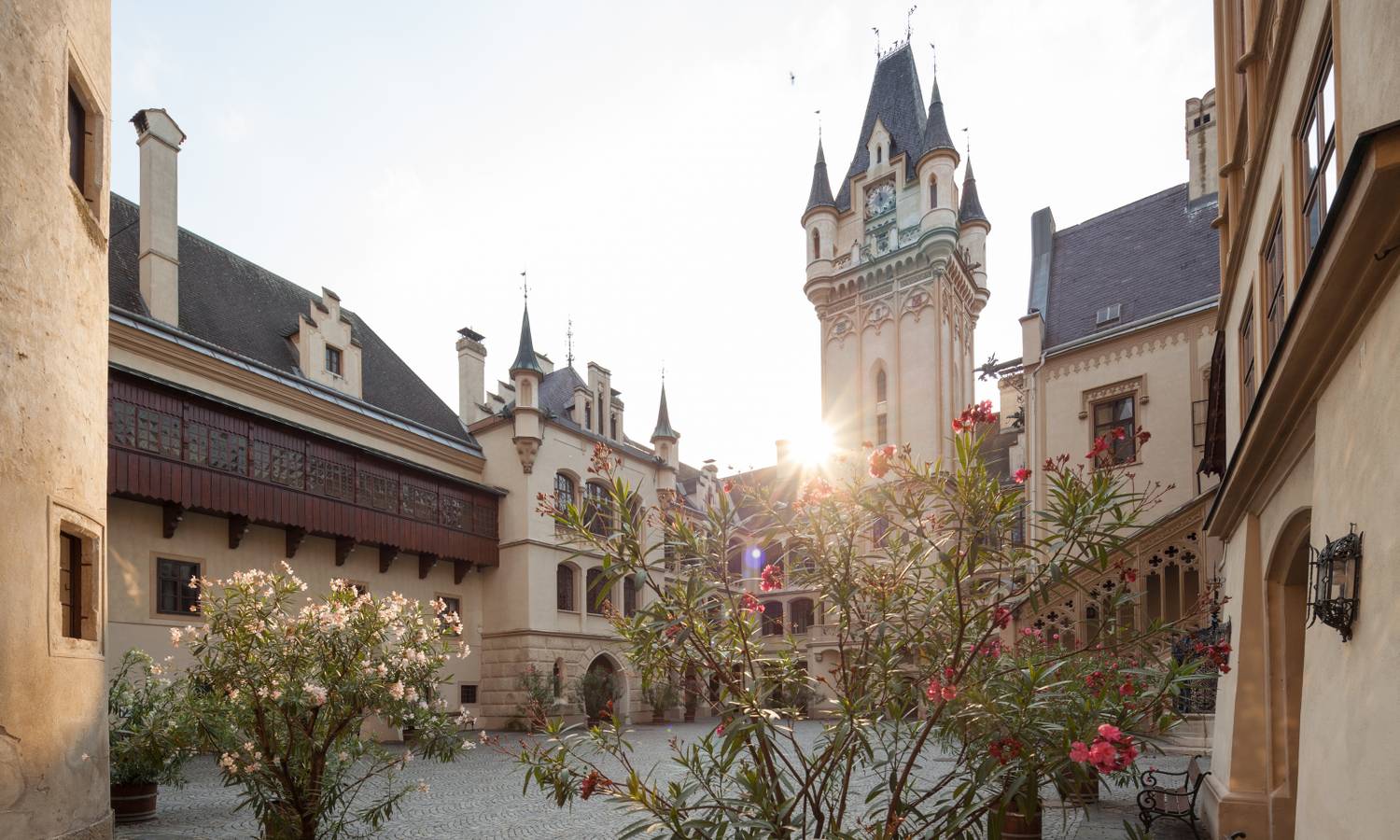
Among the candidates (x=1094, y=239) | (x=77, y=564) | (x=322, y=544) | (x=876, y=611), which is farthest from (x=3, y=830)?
(x=1094, y=239)

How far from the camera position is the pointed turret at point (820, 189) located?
3869cm

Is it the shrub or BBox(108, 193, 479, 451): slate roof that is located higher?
BBox(108, 193, 479, 451): slate roof

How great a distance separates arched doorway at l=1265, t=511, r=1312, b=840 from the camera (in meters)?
7.09

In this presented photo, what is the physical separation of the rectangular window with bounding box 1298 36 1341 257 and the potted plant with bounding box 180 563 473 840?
743 cm

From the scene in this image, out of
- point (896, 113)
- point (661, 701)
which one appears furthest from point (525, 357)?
point (896, 113)

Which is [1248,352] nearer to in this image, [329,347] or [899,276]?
[329,347]

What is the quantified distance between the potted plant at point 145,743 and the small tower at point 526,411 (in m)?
16.6

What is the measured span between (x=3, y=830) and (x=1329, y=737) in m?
8.00

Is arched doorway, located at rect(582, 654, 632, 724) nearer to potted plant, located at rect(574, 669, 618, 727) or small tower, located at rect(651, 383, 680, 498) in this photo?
potted plant, located at rect(574, 669, 618, 727)

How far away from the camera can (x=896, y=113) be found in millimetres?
39500

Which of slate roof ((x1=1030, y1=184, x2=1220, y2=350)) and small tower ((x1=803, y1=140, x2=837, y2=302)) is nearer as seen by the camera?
slate roof ((x1=1030, y1=184, x2=1220, y2=350))

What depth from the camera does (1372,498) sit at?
393cm

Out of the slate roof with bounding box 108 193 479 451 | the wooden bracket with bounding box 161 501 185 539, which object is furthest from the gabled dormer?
the wooden bracket with bounding box 161 501 185 539

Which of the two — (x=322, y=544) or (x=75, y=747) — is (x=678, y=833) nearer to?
(x=75, y=747)
